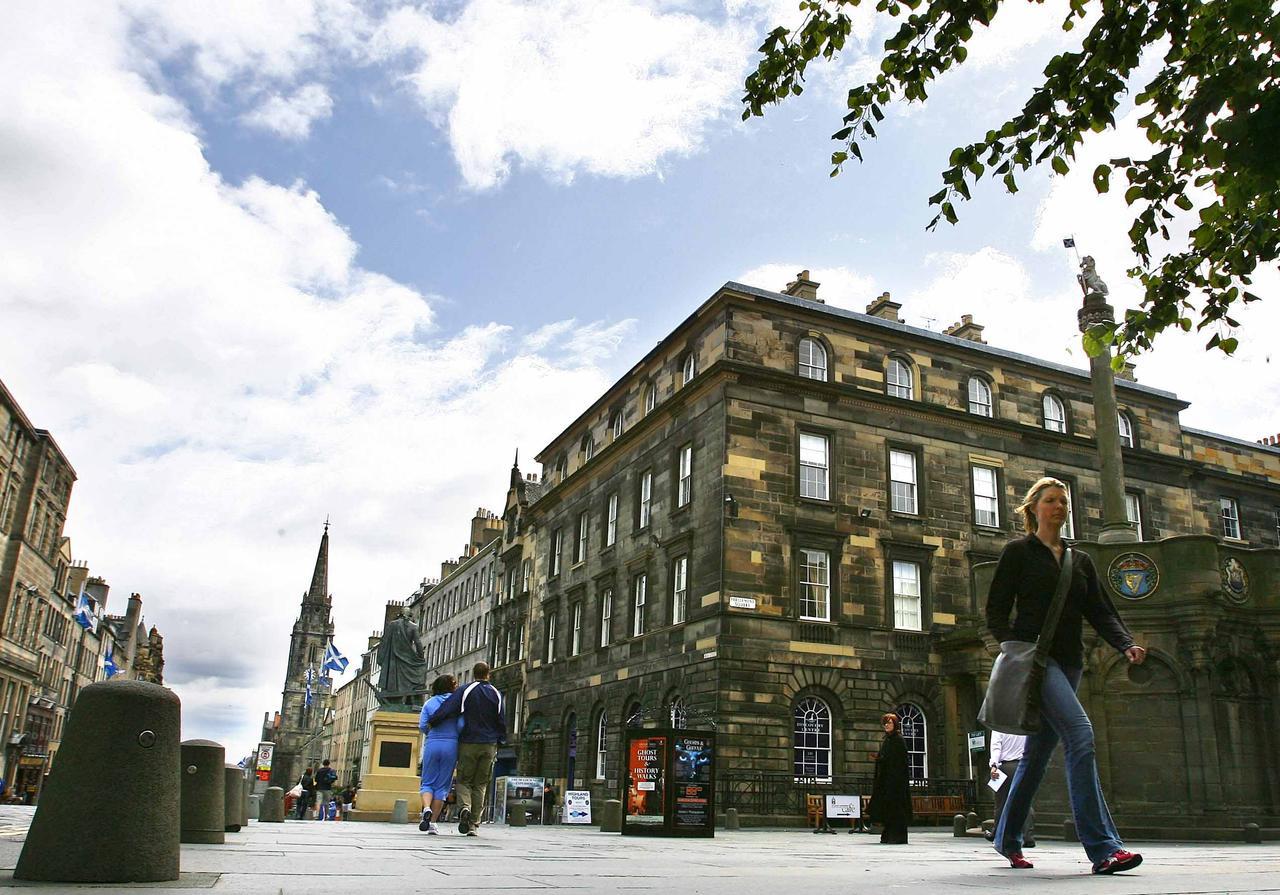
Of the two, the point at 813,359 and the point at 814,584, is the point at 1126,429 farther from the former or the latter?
the point at 814,584

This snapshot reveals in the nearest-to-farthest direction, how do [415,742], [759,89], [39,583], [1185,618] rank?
[759,89]
[1185,618]
[415,742]
[39,583]

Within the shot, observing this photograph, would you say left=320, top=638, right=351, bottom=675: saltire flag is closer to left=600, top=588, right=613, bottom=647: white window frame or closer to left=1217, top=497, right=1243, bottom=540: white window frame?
left=600, top=588, right=613, bottom=647: white window frame

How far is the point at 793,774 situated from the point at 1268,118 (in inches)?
956

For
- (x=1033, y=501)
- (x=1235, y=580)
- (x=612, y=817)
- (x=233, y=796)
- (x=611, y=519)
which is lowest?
(x=612, y=817)

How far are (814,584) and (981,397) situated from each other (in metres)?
9.24

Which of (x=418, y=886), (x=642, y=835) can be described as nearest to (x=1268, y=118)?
(x=418, y=886)

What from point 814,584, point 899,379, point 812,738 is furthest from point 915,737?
point 899,379

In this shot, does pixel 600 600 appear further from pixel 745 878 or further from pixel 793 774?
pixel 745 878

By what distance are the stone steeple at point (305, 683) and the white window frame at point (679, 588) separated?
100710 mm

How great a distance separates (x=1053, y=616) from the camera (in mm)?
6082

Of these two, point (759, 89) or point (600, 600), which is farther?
point (600, 600)

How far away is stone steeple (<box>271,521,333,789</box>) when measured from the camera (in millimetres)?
124625

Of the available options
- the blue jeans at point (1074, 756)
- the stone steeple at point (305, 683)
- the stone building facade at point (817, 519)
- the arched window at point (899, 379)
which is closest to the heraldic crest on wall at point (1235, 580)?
the stone building facade at point (817, 519)

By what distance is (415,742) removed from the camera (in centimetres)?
2894
